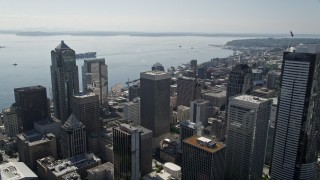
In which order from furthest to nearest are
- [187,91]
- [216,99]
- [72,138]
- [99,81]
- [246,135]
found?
1. [216,99]
2. [187,91]
3. [99,81]
4. [72,138]
5. [246,135]

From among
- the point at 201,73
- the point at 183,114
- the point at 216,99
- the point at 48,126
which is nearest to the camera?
the point at 48,126

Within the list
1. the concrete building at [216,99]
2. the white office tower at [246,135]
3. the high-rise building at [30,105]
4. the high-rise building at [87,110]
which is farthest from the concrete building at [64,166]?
the concrete building at [216,99]

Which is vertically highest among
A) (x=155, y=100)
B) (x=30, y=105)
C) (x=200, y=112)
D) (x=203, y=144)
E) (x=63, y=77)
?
(x=63, y=77)

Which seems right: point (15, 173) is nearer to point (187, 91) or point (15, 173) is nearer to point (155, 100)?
point (155, 100)

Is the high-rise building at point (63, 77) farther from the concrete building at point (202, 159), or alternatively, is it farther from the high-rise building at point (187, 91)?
the concrete building at point (202, 159)

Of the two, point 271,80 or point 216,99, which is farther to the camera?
point 271,80

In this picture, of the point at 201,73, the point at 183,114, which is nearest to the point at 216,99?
the point at 183,114
